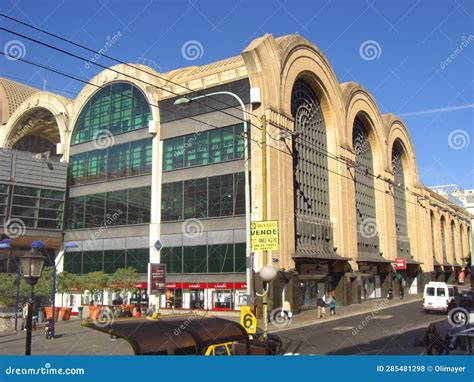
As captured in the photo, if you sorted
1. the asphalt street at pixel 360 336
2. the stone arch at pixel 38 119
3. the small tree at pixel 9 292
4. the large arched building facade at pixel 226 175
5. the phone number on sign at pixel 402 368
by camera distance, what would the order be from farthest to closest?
the stone arch at pixel 38 119, the large arched building facade at pixel 226 175, the small tree at pixel 9 292, the asphalt street at pixel 360 336, the phone number on sign at pixel 402 368

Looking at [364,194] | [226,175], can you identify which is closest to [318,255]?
[226,175]

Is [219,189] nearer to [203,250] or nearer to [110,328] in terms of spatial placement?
[203,250]

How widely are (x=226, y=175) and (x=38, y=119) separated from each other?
2753 centimetres

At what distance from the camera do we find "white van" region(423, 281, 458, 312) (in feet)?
111

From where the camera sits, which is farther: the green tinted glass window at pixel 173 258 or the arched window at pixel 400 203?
the arched window at pixel 400 203

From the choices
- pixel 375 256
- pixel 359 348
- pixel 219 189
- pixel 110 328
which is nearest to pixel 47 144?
pixel 219 189

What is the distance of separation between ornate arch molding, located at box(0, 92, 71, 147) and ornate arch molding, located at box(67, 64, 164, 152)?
3.00 feet

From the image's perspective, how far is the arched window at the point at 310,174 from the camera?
38.9 m

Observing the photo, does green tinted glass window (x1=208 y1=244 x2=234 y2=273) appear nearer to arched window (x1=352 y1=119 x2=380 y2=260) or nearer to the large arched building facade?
the large arched building facade

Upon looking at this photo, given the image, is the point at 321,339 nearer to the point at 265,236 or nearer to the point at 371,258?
the point at 265,236

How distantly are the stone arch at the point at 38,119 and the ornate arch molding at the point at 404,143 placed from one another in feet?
125

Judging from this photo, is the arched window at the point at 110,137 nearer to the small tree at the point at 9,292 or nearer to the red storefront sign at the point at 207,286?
the red storefront sign at the point at 207,286

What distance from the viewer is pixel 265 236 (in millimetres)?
16984

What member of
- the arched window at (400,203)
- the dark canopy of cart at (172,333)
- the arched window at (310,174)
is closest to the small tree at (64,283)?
the arched window at (310,174)
